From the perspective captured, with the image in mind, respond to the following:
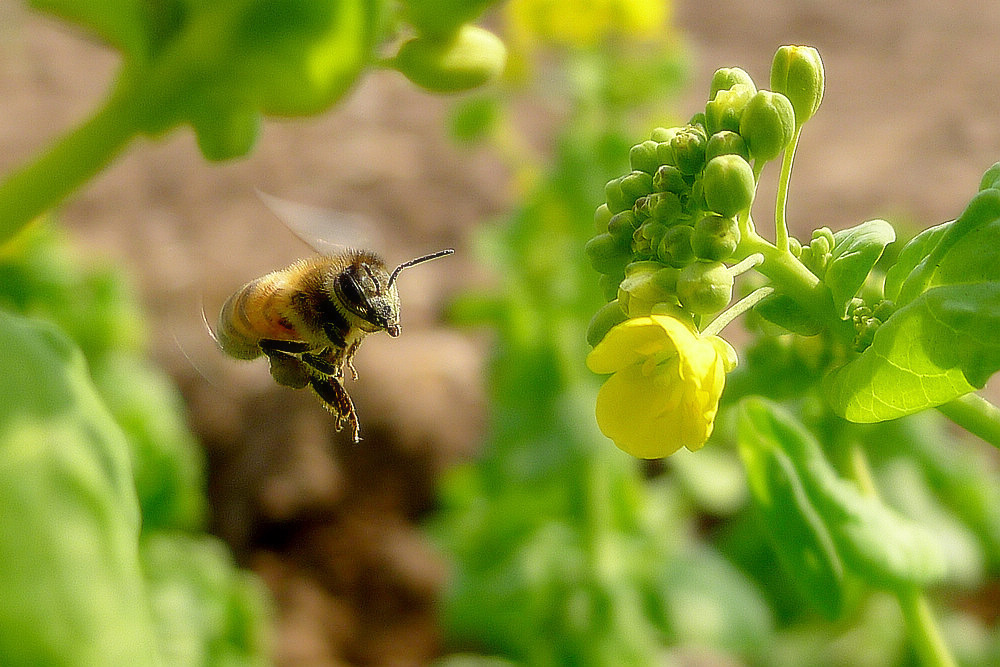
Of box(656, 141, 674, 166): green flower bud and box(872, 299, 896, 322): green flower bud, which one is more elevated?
box(656, 141, 674, 166): green flower bud

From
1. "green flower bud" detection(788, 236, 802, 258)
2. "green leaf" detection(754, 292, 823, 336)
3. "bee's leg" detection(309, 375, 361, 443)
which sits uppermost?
"bee's leg" detection(309, 375, 361, 443)

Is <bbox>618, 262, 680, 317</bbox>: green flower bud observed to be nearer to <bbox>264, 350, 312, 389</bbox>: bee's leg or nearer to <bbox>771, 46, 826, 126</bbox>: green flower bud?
<bbox>771, 46, 826, 126</bbox>: green flower bud

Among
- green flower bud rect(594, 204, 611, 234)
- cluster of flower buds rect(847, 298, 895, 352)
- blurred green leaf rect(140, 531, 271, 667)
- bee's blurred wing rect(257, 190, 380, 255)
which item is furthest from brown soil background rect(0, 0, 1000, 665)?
cluster of flower buds rect(847, 298, 895, 352)

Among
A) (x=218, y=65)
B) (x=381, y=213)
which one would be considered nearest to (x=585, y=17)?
(x=218, y=65)

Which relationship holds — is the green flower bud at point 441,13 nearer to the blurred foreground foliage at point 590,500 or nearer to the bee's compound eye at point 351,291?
the bee's compound eye at point 351,291

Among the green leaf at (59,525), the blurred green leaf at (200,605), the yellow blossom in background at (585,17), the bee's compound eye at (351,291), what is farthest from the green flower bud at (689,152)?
the yellow blossom in background at (585,17)

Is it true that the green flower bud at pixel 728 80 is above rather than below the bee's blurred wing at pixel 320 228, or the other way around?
below
